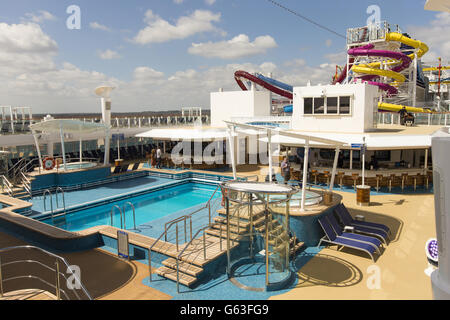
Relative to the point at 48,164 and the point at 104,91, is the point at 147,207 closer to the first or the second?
the point at 48,164

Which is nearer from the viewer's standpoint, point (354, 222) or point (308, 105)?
point (354, 222)

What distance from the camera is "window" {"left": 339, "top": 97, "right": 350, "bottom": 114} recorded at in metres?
14.3

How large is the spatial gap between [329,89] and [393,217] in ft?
22.4

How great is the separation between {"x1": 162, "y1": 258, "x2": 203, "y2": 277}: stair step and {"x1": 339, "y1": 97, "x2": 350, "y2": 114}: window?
1065cm

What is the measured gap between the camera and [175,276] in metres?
6.31

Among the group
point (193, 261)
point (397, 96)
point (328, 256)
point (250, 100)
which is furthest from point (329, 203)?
point (397, 96)

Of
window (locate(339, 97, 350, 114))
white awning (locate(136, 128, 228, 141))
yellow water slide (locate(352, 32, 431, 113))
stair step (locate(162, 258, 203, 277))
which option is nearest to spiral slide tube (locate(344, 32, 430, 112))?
yellow water slide (locate(352, 32, 431, 113))

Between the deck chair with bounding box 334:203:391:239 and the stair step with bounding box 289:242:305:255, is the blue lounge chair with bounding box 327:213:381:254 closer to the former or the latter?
the deck chair with bounding box 334:203:391:239

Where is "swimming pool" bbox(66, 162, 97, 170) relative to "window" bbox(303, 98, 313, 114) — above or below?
below

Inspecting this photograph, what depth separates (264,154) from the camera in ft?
67.1

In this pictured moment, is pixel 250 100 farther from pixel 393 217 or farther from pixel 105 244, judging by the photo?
pixel 105 244

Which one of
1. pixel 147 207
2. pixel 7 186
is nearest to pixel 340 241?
pixel 147 207

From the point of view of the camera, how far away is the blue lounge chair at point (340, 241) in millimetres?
6793

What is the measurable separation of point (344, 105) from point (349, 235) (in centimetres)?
831
